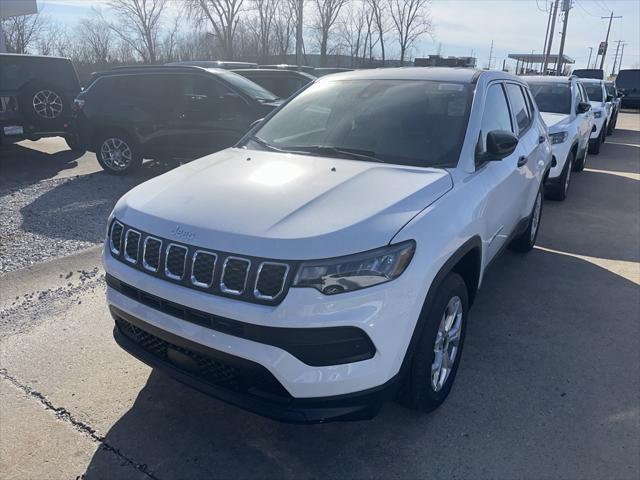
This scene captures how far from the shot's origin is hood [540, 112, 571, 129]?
7696 millimetres

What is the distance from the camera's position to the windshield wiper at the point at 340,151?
318 cm

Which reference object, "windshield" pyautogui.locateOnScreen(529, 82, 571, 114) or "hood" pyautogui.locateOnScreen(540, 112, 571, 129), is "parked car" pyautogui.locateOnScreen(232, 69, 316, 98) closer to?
"windshield" pyautogui.locateOnScreen(529, 82, 571, 114)

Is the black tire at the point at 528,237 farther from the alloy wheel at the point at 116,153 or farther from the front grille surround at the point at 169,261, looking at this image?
the alloy wheel at the point at 116,153

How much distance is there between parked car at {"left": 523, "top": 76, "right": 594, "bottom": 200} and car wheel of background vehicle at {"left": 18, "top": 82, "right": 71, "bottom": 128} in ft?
28.2

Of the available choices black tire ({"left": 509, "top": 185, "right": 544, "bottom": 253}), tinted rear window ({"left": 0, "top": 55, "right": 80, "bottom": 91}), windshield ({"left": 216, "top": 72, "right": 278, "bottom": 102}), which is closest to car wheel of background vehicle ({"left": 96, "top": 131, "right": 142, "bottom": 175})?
windshield ({"left": 216, "top": 72, "right": 278, "bottom": 102})

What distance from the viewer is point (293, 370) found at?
2.17m

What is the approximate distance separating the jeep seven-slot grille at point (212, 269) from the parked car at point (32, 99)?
832cm

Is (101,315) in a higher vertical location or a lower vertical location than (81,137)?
lower

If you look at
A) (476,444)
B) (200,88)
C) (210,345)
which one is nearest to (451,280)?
(476,444)

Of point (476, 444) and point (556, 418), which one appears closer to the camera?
point (476, 444)

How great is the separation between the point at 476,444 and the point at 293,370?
1.19 metres

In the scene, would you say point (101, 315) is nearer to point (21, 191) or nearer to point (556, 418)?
point (556, 418)

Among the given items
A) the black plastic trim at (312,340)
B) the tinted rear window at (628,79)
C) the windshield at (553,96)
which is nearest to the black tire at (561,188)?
the windshield at (553,96)

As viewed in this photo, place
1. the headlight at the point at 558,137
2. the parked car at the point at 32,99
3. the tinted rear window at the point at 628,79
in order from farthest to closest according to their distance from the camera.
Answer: the tinted rear window at the point at 628,79, the parked car at the point at 32,99, the headlight at the point at 558,137
